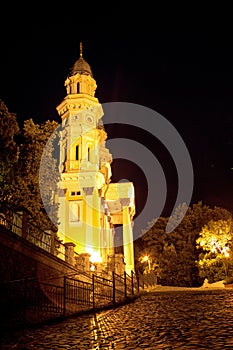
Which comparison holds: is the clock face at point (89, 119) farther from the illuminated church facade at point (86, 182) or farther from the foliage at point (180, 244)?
the foliage at point (180, 244)

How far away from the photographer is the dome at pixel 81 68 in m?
44.4

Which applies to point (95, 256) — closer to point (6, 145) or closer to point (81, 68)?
point (6, 145)

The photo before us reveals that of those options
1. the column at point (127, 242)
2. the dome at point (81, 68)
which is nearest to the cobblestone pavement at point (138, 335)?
the column at point (127, 242)

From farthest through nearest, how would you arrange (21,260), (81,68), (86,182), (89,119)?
(81,68), (89,119), (86,182), (21,260)

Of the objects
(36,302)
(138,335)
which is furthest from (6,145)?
(138,335)

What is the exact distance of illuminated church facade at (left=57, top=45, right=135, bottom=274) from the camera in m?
36.1

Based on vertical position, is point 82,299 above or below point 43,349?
above

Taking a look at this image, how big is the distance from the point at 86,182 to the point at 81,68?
15041 mm

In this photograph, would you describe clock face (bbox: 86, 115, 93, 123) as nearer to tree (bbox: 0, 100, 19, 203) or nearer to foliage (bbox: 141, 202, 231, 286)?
foliage (bbox: 141, 202, 231, 286)

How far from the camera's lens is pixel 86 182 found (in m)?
37.7

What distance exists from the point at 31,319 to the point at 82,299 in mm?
4383

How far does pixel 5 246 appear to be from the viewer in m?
12.3

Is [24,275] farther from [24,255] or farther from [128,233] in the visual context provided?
[128,233]

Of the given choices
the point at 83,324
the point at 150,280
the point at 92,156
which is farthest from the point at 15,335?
the point at 92,156
